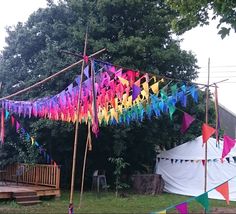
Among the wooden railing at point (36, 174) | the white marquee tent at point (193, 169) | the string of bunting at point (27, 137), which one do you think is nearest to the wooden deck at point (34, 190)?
the wooden railing at point (36, 174)

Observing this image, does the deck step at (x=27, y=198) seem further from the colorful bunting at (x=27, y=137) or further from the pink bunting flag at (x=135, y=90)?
the pink bunting flag at (x=135, y=90)

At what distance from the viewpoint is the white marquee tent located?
14695 mm

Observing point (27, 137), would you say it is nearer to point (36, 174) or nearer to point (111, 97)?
point (36, 174)

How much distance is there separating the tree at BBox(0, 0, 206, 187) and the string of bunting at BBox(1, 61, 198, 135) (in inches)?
96.7

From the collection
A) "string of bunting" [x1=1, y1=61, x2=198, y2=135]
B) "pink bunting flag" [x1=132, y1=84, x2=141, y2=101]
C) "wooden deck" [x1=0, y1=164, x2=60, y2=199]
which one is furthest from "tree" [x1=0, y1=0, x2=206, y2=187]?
"pink bunting flag" [x1=132, y1=84, x2=141, y2=101]

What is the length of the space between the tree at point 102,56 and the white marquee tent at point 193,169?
97 centimetres

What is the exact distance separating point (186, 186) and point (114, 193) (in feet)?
9.47

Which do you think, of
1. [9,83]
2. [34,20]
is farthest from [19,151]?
[34,20]

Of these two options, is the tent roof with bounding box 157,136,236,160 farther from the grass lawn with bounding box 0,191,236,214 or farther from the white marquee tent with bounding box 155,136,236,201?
the grass lawn with bounding box 0,191,236,214

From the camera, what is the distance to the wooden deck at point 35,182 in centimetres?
1252

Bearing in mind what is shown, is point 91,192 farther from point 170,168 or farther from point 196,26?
point 196,26

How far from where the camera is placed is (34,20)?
54.1 feet

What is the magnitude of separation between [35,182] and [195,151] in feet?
20.1

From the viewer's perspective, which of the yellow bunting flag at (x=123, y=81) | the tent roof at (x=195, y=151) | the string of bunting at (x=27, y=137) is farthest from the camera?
the tent roof at (x=195, y=151)
